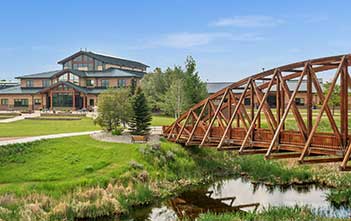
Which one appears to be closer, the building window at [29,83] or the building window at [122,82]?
the building window at [122,82]

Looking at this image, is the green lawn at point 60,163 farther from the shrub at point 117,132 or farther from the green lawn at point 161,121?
the green lawn at point 161,121

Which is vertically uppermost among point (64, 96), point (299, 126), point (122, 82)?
point (122, 82)

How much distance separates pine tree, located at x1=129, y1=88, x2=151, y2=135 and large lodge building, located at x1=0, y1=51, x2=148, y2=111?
46623 millimetres

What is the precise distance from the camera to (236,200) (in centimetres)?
3231

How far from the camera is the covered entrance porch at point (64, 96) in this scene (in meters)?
96.1

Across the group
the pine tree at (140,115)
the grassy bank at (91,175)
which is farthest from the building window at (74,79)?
the grassy bank at (91,175)

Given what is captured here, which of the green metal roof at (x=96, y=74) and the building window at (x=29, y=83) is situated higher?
the green metal roof at (x=96, y=74)

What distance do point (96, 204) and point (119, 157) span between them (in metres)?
9.98

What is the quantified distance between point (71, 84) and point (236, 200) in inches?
2785

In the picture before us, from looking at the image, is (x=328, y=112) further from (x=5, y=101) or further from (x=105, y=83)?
(x=5, y=101)

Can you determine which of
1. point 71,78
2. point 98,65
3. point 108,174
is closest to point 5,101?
point 71,78

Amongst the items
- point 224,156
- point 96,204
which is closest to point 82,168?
point 96,204

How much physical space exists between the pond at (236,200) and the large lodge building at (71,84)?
200 ft

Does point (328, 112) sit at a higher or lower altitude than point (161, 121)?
higher
